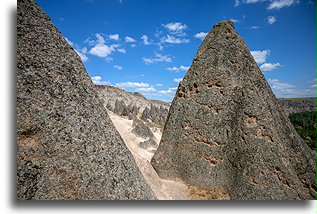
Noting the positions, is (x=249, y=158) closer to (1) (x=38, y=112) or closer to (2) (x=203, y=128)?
(2) (x=203, y=128)

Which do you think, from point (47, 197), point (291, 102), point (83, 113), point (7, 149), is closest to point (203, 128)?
point (83, 113)

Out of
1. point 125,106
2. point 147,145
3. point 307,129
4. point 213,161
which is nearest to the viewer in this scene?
point 213,161

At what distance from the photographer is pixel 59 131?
2477 millimetres

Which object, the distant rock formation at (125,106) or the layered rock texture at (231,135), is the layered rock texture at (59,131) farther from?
the distant rock formation at (125,106)

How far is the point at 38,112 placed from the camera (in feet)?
7.94

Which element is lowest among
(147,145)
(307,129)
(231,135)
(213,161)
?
A: (307,129)

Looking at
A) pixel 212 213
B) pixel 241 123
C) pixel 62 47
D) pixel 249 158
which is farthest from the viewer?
pixel 241 123

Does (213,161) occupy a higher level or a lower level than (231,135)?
lower

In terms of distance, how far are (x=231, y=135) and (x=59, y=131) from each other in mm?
3799

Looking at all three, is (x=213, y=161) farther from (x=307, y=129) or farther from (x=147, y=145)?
(x=307, y=129)

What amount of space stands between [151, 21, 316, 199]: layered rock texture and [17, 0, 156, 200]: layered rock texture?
81.6 inches

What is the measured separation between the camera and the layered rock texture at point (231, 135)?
12.9 feet

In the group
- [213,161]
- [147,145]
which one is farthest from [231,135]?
[147,145]

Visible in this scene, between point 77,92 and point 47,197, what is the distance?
1.53m
